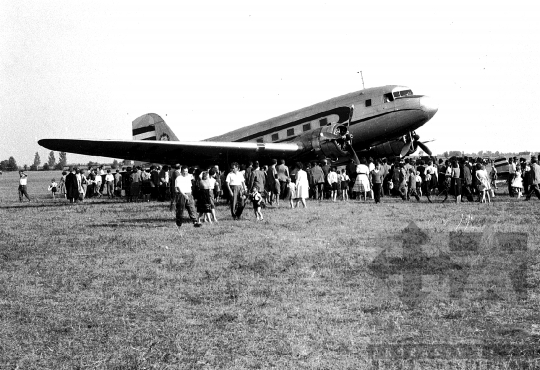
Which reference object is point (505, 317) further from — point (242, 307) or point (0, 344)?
point (0, 344)

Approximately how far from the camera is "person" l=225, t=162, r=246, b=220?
14883mm

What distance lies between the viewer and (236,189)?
15086mm

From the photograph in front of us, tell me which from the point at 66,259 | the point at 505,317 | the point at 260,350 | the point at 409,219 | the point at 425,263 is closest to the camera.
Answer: the point at 260,350

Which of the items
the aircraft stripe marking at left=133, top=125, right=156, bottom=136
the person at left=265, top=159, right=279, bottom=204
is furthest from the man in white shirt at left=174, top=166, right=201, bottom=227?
the aircraft stripe marking at left=133, top=125, right=156, bottom=136

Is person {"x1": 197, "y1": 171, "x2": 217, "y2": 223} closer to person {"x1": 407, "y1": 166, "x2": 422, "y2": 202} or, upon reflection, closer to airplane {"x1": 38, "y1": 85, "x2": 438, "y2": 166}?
airplane {"x1": 38, "y1": 85, "x2": 438, "y2": 166}

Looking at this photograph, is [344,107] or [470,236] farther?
[344,107]

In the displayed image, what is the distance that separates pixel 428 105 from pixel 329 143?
13.3 ft

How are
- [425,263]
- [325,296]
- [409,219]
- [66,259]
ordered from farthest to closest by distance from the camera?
1. [409,219]
2. [66,259]
3. [425,263]
4. [325,296]

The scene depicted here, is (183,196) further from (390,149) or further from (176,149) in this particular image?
(390,149)

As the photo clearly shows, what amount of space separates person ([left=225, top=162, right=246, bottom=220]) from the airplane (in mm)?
6869

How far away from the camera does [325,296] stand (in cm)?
704

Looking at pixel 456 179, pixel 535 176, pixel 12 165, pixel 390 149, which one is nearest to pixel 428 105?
pixel 390 149

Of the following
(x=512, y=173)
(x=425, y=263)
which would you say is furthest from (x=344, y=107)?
(x=425, y=263)

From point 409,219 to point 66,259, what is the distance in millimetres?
8555
